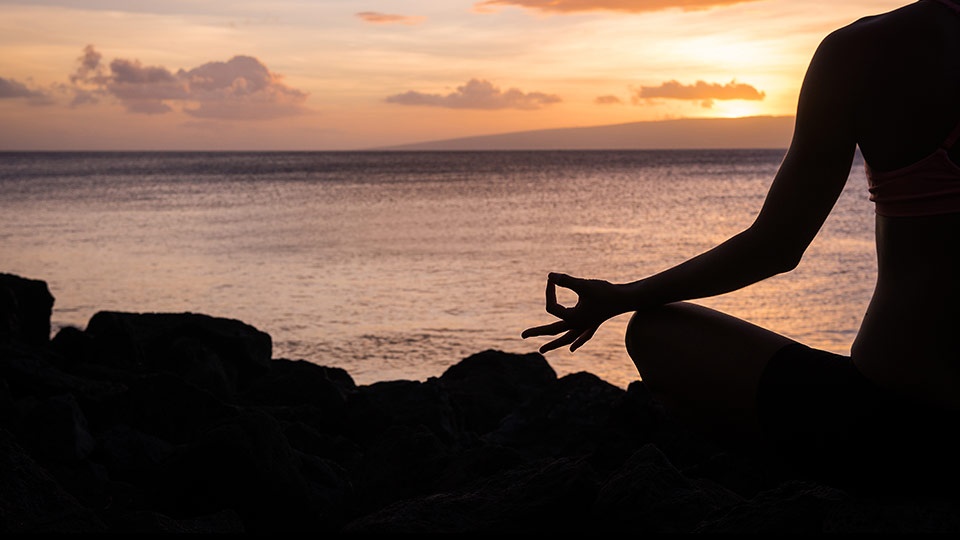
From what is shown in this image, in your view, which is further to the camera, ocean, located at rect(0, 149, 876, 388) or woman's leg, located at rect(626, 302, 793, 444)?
ocean, located at rect(0, 149, 876, 388)

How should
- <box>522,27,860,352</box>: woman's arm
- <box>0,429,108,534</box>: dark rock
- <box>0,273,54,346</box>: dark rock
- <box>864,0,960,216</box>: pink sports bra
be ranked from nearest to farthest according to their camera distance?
1. <box>864,0,960,216</box>: pink sports bra
2. <box>522,27,860,352</box>: woman's arm
3. <box>0,429,108,534</box>: dark rock
4. <box>0,273,54,346</box>: dark rock

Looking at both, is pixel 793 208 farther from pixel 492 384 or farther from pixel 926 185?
pixel 492 384

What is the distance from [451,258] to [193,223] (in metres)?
14.8

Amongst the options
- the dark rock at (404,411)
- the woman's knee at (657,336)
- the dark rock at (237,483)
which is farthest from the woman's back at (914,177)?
the dark rock at (404,411)

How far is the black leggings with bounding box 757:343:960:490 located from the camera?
2.51 metres

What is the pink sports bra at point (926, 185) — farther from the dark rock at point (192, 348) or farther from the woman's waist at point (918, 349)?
the dark rock at point (192, 348)

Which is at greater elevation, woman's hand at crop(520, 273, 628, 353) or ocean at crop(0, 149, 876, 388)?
woman's hand at crop(520, 273, 628, 353)

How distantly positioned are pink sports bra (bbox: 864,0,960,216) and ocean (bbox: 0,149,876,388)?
8.65m

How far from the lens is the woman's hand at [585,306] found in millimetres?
3094

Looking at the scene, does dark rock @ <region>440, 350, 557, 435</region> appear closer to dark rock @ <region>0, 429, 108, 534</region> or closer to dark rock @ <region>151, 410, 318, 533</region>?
dark rock @ <region>151, 410, 318, 533</region>

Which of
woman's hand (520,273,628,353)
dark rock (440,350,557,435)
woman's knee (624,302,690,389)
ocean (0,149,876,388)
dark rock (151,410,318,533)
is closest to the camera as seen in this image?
woman's knee (624,302,690,389)

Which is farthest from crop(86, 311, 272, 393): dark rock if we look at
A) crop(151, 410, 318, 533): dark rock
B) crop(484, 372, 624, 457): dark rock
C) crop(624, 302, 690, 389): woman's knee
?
crop(624, 302, 690, 389): woman's knee

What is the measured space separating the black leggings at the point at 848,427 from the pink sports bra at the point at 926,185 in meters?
0.45

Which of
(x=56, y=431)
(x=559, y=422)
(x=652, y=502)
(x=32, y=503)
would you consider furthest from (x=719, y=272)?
(x=559, y=422)
